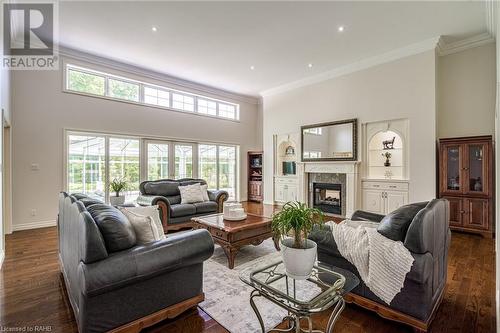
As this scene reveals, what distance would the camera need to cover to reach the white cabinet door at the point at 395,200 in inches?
197

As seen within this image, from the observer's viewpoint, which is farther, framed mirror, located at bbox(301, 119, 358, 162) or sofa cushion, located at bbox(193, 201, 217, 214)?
framed mirror, located at bbox(301, 119, 358, 162)

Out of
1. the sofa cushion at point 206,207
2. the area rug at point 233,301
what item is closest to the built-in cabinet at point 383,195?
the area rug at point 233,301

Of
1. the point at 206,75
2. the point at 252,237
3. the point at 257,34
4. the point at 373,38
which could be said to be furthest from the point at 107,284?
the point at 206,75

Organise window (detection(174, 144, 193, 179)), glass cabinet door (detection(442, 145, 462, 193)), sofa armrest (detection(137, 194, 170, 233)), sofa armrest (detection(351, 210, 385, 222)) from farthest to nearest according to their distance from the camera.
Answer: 1. window (detection(174, 144, 193, 179))
2. glass cabinet door (detection(442, 145, 462, 193))
3. sofa armrest (detection(137, 194, 170, 233))
4. sofa armrest (detection(351, 210, 385, 222))

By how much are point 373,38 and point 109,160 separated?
6066 mm

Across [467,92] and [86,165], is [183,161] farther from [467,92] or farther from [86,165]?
[467,92]

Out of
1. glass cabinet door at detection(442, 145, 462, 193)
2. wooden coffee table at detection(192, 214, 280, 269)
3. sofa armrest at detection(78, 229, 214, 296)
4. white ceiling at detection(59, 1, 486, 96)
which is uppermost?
white ceiling at detection(59, 1, 486, 96)

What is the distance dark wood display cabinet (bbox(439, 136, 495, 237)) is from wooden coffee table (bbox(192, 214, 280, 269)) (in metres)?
3.50

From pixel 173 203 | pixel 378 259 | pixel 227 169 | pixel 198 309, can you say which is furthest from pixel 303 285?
pixel 227 169

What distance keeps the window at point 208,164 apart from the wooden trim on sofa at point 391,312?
593 cm

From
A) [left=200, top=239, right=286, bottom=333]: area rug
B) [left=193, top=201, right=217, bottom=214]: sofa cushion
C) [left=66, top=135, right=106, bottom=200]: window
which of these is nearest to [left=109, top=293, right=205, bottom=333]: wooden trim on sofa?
[left=200, top=239, right=286, bottom=333]: area rug

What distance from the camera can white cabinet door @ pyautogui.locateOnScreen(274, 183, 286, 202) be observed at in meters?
7.43

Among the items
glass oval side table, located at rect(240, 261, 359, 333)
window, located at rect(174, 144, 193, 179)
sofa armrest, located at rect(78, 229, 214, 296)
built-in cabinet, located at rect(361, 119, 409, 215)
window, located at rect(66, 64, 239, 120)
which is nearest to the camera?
glass oval side table, located at rect(240, 261, 359, 333)

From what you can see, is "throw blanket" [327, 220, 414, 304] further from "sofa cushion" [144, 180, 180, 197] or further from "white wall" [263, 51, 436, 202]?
"sofa cushion" [144, 180, 180, 197]
